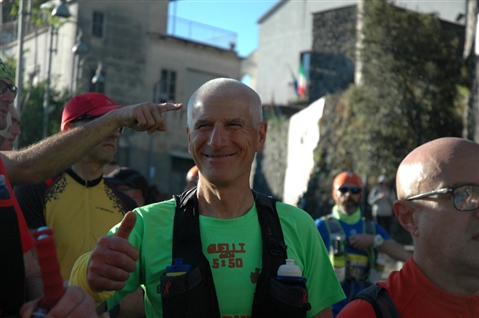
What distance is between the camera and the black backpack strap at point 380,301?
9.37 ft

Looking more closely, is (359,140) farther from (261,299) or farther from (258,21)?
(261,299)

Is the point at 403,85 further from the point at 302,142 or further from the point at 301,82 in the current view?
the point at 302,142

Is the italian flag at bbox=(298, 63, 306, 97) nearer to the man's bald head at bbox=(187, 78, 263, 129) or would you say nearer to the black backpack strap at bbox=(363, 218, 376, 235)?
the black backpack strap at bbox=(363, 218, 376, 235)

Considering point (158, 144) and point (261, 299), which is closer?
point (261, 299)

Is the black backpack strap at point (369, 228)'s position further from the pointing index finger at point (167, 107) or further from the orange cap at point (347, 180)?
the pointing index finger at point (167, 107)

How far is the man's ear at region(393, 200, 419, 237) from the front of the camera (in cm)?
307

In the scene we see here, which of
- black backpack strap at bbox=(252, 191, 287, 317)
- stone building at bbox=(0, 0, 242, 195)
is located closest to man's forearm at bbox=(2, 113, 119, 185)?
black backpack strap at bbox=(252, 191, 287, 317)

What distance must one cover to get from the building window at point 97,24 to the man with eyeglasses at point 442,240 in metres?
36.5

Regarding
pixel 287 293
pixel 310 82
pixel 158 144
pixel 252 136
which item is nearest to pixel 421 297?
pixel 287 293

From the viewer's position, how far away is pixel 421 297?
9.68ft

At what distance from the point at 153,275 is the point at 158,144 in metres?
38.0

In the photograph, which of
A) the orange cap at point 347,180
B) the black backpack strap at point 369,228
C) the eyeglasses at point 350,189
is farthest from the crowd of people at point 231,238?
the orange cap at point 347,180

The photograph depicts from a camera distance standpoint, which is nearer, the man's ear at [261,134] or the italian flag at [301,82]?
the man's ear at [261,134]

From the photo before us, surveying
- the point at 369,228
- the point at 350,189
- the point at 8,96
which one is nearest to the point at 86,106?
the point at 8,96
